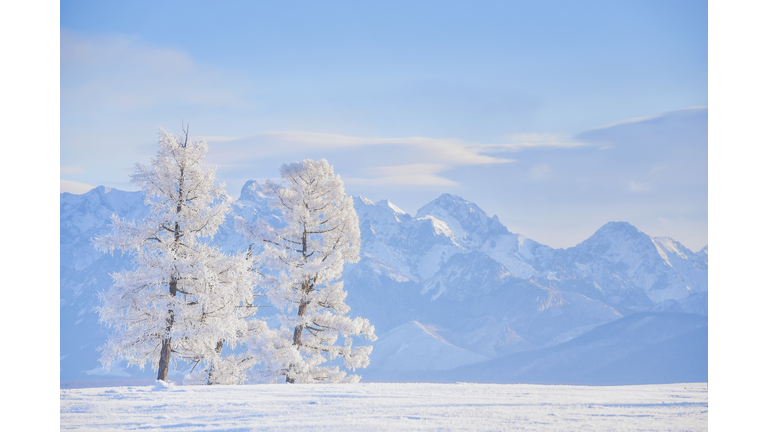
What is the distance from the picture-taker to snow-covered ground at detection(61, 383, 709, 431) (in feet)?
32.9

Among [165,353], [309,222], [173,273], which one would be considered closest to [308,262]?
[309,222]

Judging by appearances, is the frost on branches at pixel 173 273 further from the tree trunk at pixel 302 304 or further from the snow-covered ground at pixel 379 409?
the snow-covered ground at pixel 379 409

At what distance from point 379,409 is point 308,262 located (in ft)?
34.5

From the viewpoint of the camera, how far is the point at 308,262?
21.0 meters

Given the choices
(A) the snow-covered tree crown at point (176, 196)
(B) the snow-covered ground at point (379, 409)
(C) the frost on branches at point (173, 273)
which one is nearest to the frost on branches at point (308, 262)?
(C) the frost on branches at point (173, 273)

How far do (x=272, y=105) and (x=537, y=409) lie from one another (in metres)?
14.4

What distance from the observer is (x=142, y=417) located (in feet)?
35.6

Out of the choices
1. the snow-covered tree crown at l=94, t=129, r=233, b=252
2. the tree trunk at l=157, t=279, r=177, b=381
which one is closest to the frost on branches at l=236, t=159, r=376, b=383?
the snow-covered tree crown at l=94, t=129, r=233, b=252

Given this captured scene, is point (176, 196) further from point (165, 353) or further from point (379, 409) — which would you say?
point (379, 409)

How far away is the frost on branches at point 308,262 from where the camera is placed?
69.6 ft

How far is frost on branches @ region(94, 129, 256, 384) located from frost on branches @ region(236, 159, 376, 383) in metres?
2.98

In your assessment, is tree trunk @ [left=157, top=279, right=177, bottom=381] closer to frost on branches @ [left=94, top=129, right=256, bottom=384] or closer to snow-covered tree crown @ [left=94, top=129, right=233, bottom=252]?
frost on branches @ [left=94, top=129, right=256, bottom=384]
